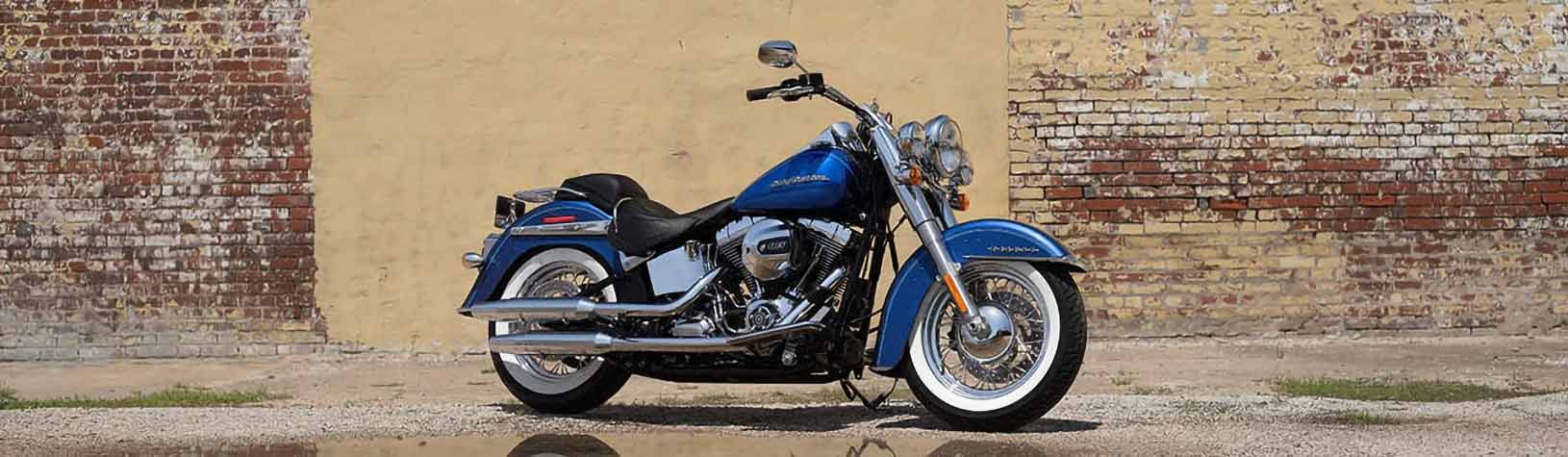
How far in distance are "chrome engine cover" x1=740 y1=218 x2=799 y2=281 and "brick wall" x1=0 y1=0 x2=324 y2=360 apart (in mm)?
4377

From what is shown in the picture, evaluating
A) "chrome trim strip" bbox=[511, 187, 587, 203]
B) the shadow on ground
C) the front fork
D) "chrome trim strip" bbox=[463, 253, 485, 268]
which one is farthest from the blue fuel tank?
"chrome trim strip" bbox=[463, 253, 485, 268]

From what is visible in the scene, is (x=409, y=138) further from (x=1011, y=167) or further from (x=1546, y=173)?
(x=1546, y=173)

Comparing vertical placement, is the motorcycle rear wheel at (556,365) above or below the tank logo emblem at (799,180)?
below

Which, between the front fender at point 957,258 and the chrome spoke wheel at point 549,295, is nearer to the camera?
the front fender at point 957,258

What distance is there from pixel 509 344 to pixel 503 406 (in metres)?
0.48

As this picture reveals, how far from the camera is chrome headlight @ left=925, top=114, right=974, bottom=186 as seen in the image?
6223 millimetres

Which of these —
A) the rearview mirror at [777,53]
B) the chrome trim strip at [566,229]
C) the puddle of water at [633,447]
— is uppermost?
the rearview mirror at [777,53]

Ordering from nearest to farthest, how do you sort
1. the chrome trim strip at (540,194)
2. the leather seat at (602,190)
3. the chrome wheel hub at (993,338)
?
the chrome wheel hub at (993,338) < the leather seat at (602,190) < the chrome trim strip at (540,194)

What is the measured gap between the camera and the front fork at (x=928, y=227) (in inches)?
236

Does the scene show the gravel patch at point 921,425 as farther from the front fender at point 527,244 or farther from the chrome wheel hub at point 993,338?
the front fender at point 527,244

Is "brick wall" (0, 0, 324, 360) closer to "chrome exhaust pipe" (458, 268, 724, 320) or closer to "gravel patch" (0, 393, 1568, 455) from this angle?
"gravel patch" (0, 393, 1568, 455)

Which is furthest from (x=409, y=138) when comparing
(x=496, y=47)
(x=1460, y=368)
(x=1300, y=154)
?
(x=1460, y=368)

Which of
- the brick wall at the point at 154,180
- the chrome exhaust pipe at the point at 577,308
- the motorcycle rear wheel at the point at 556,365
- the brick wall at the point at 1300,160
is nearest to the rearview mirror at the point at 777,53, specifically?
the chrome exhaust pipe at the point at 577,308

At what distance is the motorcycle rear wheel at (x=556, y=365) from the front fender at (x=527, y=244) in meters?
0.03
